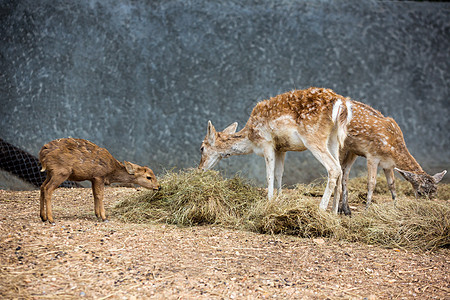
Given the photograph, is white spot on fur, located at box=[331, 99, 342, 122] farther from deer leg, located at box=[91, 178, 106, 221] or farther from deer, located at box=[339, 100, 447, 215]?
deer leg, located at box=[91, 178, 106, 221]

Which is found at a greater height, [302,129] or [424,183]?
[302,129]

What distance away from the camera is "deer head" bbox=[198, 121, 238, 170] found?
6.64 meters

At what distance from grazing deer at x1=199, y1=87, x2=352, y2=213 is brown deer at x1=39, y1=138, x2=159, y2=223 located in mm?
1842

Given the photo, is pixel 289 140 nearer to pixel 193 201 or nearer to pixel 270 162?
pixel 270 162

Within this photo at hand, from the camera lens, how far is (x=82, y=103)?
8.82m

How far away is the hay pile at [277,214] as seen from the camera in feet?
15.8

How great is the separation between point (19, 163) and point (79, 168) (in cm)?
397

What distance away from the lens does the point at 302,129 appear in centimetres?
564

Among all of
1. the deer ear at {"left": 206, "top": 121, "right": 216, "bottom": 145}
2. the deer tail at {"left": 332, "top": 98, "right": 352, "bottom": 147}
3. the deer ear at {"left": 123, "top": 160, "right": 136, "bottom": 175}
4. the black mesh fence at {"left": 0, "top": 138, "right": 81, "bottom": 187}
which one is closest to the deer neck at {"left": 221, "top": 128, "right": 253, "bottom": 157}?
the deer ear at {"left": 206, "top": 121, "right": 216, "bottom": 145}

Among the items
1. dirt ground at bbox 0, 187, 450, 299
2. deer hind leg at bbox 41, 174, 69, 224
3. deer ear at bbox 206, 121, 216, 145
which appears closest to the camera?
dirt ground at bbox 0, 187, 450, 299

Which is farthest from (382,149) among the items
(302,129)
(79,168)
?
(79,168)

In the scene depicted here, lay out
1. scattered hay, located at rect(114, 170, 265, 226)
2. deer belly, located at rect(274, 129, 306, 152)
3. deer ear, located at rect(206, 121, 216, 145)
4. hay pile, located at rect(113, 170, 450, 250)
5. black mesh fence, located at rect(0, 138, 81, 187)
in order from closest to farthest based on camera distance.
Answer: hay pile, located at rect(113, 170, 450, 250)
scattered hay, located at rect(114, 170, 265, 226)
deer belly, located at rect(274, 129, 306, 152)
deer ear, located at rect(206, 121, 216, 145)
black mesh fence, located at rect(0, 138, 81, 187)

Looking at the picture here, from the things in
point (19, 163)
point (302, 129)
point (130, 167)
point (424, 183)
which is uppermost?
point (302, 129)

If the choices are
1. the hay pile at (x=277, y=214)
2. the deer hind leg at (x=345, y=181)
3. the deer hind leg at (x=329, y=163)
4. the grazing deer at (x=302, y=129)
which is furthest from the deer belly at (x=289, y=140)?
the deer hind leg at (x=345, y=181)
